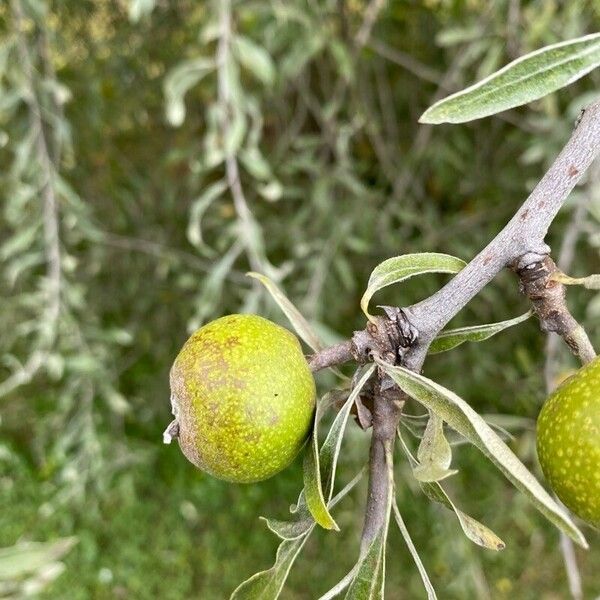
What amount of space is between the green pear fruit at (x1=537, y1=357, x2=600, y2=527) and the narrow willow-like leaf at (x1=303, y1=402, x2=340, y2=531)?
0.31 m

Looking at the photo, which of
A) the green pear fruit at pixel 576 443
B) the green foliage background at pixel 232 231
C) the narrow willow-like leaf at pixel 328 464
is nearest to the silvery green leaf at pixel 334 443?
the narrow willow-like leaf at pixel 328 464

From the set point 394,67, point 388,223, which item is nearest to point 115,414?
point 388,223

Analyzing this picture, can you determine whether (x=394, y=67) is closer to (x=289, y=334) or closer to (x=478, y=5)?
(x=478, y=5)

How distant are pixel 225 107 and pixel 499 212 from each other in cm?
147

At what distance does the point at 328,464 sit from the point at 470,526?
20 cm

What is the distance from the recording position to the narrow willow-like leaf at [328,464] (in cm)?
89

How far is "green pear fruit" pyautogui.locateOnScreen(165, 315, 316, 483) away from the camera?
35.4 inches

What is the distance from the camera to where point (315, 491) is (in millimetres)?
839

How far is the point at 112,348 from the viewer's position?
3447mm

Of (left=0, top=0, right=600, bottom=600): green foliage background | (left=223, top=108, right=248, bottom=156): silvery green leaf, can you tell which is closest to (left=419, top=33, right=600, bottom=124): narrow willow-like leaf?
(left=0, top=0, right=600, bottom=600): green foliage background

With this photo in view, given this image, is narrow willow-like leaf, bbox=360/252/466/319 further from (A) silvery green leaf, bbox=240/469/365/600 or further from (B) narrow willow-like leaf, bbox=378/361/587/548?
(A) silvery green leaf, bbox=240/469/365/600

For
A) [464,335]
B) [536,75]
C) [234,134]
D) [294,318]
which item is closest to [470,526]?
[464,335]

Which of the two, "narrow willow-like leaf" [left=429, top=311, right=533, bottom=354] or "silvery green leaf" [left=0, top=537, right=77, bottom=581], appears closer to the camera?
"narrow willow-like leaf" [left=429, top=311, right=533, bottom=354]

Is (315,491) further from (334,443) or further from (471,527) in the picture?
(471,527)
